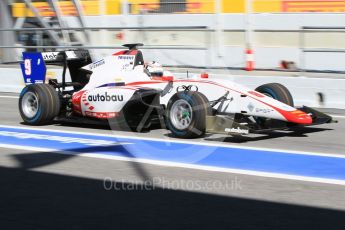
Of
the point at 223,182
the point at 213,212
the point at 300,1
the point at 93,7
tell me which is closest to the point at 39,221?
the point at 213,212

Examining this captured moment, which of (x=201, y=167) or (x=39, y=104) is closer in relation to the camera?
(x=201, y=167)

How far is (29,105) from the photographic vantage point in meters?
10.6

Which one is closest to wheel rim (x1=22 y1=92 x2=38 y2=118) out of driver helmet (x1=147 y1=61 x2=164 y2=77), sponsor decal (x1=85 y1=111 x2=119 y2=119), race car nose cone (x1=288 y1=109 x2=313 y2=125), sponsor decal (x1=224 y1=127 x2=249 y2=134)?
sponsor decal (x1=85 y1=111 x2=119 y2=119)

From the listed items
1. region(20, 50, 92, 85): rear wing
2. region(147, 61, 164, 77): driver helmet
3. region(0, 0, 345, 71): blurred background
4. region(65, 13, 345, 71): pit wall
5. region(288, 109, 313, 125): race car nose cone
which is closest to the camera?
region(288, 109, 313, 125): race car nose cone

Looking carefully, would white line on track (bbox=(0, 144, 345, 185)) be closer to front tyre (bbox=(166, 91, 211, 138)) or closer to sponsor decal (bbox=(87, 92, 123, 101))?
front tyre (bbox=(166, 91, 211, 138))

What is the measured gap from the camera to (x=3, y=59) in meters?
17.2

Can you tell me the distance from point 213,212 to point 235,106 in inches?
139

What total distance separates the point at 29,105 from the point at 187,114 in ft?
10.5

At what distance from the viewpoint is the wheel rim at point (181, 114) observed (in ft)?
28.7

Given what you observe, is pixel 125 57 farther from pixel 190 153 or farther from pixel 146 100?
pixel 190 153

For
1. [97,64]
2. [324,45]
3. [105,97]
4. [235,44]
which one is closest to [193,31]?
[235,44]

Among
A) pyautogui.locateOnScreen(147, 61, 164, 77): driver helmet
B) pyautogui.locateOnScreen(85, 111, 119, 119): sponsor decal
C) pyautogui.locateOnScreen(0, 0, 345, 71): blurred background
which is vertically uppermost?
pyautogui.locateOnScreen(0, 0, 345, 71): blurred background

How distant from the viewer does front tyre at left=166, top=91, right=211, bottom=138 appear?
8.56 meters

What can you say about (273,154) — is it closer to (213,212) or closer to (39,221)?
(213,212)
